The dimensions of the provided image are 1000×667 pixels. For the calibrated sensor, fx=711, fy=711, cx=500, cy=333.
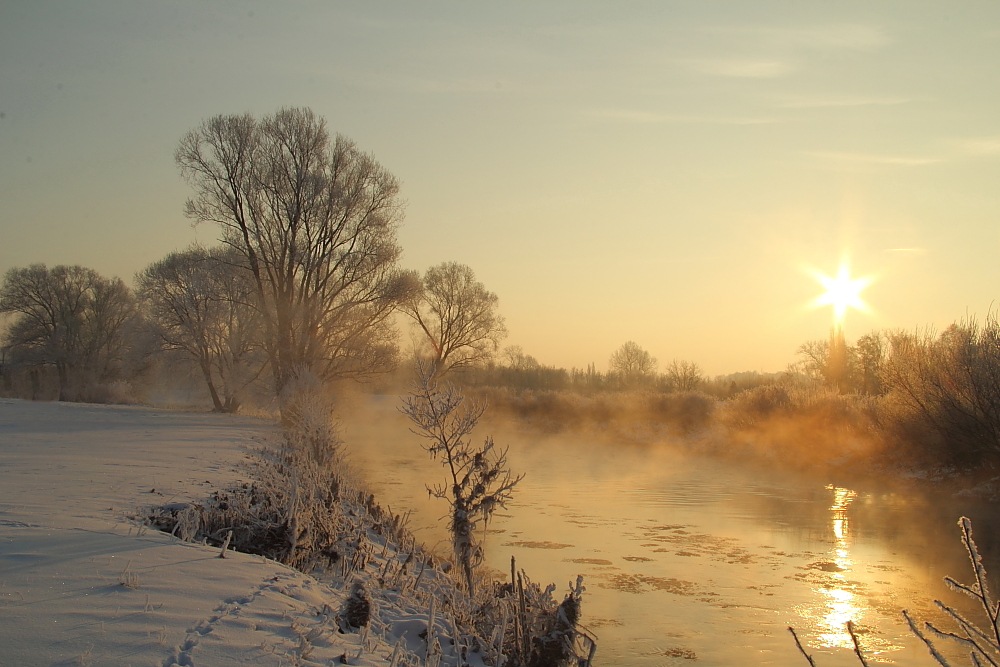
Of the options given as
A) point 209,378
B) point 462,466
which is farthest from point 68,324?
point 462,466

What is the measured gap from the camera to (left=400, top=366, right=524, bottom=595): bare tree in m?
9.94

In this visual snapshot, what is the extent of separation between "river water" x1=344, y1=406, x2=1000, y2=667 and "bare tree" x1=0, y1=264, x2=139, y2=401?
30085 mm

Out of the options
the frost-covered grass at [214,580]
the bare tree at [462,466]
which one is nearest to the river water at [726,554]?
the bare tree at [462,466]

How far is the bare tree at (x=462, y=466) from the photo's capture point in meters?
9.94

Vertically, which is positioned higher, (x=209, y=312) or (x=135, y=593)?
(x=209, y=312)

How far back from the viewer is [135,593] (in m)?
5.52

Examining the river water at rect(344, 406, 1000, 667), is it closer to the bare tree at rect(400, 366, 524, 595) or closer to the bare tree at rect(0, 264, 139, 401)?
the bare tree at rect(400, 366, 524, 595)

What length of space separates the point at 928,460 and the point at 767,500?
7290 millimetres

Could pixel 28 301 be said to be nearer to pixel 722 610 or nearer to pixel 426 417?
pixel 426 417

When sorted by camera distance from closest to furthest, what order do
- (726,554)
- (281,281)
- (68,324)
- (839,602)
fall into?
(839,602), (726,554), (281,281), (68,324)

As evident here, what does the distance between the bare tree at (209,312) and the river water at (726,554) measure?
316 inches

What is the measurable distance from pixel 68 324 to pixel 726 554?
46.4m

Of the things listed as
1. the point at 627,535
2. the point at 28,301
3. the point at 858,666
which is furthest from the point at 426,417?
the point at 28,301

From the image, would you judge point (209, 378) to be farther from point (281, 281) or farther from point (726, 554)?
point (726, 554)
